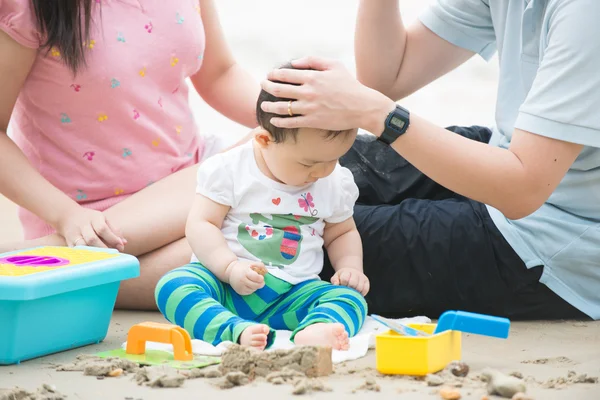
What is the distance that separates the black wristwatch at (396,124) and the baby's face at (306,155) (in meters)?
0.06

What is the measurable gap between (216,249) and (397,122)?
1.16ft

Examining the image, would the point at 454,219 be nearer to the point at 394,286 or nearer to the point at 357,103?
the point at 394,286

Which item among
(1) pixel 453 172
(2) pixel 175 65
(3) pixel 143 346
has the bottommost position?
(3) pixel 143 346

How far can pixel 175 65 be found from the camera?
1.74m

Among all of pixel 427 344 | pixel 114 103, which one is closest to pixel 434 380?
pixel 427 344

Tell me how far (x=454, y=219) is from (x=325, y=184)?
254 millimetres

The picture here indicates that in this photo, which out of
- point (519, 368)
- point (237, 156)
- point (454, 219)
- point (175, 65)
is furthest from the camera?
point (175, 65)

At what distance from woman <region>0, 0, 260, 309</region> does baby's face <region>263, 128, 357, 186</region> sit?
0.32 m

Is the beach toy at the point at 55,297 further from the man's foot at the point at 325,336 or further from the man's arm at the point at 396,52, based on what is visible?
the man's arm at the point at 396,52

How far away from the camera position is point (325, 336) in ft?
4.14

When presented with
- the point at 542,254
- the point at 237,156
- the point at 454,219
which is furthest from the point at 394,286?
the point at 237,156

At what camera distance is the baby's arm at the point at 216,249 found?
136 cm

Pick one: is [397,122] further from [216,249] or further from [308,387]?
[308,387]

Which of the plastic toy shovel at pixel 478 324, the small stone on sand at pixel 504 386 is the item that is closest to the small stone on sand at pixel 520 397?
the small stone on sand at pixel 504 386
